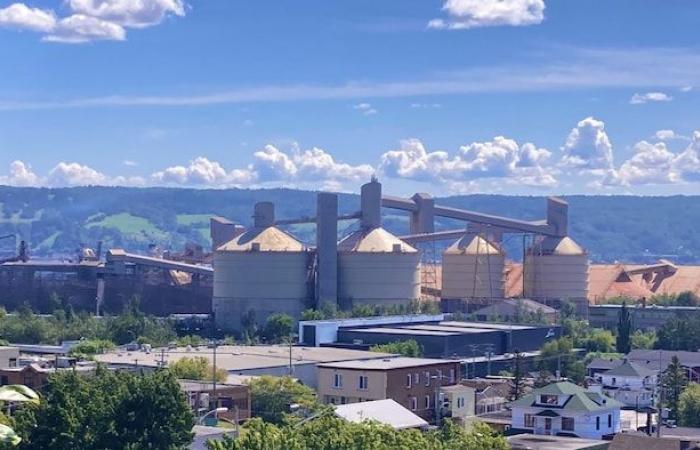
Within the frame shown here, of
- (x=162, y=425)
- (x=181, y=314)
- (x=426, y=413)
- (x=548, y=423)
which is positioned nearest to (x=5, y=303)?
(x=181, y=314)

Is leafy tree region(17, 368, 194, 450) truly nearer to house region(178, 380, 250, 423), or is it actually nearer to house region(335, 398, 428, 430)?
house region(335, 398, 428, 430)

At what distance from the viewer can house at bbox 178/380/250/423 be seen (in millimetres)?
57094

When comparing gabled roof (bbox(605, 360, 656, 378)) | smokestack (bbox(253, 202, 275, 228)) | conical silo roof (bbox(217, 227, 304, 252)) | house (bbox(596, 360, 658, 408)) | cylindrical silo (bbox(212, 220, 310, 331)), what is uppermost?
smokestack (bbox(253, 202, 275, 228))

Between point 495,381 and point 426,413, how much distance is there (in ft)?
37.4

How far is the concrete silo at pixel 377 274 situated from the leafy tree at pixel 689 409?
53.9 meters

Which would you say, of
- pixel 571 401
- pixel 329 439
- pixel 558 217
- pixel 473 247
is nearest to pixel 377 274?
pixel 473 247

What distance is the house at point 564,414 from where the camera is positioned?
55.5 metres

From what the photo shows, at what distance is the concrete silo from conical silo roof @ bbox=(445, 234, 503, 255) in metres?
14.0

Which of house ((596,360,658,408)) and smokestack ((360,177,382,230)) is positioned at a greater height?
smokestack ((360,177,382,230))

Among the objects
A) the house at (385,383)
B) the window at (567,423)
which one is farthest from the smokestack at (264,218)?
the window at (567,423)

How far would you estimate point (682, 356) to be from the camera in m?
91.0

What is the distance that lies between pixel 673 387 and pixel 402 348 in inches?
838

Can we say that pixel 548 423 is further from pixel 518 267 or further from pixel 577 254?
pixel 518 267

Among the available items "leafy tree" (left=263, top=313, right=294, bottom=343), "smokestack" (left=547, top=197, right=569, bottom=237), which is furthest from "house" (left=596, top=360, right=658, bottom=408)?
"smokestack" (left=547, top=197, right=569, bottom=237)
